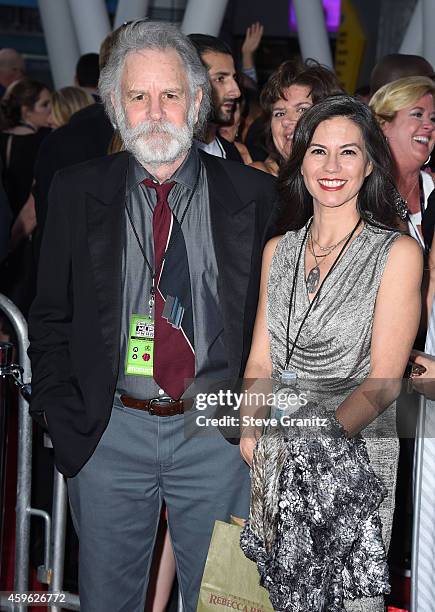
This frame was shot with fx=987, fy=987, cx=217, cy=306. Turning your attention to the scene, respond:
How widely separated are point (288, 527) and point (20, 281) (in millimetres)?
4229

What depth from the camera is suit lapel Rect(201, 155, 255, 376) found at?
117 inches

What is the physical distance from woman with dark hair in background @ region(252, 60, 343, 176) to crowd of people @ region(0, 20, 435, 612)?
1.15 metres

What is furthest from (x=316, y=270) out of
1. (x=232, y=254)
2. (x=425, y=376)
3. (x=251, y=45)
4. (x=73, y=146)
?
(x=251, y=45)

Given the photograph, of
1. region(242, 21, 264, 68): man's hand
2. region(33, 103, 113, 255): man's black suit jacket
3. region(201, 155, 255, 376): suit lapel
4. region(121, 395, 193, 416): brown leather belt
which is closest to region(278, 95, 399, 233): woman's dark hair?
region(201, 155, 255, 376): suit lapel

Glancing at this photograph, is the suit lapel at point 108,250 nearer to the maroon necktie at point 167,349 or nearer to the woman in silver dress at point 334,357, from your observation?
the maroon necktie at point 167,349

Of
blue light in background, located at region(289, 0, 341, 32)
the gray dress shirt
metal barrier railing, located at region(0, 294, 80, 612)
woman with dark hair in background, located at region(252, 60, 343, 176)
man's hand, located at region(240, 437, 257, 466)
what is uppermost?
blue light in background, located at region(289, 0, 341, 32)

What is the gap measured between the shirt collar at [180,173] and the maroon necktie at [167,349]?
0.53ft

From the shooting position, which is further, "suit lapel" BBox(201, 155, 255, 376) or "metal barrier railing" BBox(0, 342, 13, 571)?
"metal barrier railing" BBox(0, 342, 13, 571)

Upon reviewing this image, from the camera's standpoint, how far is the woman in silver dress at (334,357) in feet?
8.55

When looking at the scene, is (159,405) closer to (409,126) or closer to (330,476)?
(330,476)

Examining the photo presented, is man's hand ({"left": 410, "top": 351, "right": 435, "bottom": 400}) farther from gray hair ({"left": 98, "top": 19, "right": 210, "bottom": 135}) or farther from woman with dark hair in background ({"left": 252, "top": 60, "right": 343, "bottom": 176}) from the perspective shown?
woman with dark hair in background ({"left": 252, "top": 60, "right": 343, "bottom": 176})

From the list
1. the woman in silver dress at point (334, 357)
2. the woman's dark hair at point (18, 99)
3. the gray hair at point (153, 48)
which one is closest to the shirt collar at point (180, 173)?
the gray hair at point (153, 48)

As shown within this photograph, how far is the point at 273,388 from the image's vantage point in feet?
9.42

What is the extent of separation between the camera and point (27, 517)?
3738 mm
